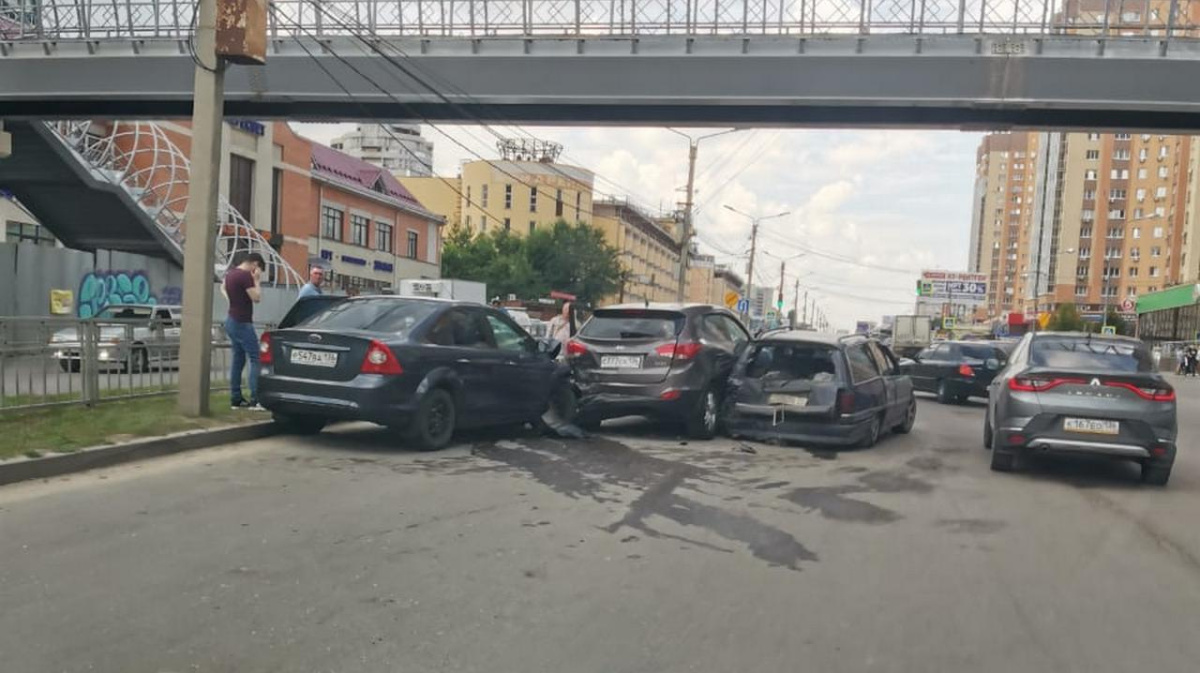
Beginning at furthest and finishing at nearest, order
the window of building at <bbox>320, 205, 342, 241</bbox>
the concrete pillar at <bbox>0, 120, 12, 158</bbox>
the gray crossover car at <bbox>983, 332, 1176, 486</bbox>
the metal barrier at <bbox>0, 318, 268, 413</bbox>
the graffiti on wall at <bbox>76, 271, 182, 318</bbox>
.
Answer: the window of building at <bbox>320, 205, 342, 241</bbox>
the graffiti on wall at <bbox>76, 271, 182, 318</bbox>
the concrete pillar at <bbox>0, 120, 12, 158</bbox>
the metal barrier at <bbox>0, 318, 268, 413</bbox>
the gray crossover car at <bbox>983, 332, 1176, 486</bbox>

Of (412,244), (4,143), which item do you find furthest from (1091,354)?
(412,244)

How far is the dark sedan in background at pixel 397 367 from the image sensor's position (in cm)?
862

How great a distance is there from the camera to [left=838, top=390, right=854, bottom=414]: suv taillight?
1022 cm

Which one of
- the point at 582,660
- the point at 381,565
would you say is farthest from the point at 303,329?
the point at 582,660

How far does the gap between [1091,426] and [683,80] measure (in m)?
9.06

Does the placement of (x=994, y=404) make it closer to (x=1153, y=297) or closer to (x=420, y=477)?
(x=420, y=477)

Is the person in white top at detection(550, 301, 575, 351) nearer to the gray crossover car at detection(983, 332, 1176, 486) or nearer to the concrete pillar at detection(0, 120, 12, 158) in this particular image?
the gray crossover car at detection(983, 332, 1176, 486)

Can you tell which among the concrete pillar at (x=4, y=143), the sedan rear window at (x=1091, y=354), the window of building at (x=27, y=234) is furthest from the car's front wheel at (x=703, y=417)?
the window of building at (x=27, y=234)

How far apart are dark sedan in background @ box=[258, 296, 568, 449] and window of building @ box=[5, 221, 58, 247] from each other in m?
23.1

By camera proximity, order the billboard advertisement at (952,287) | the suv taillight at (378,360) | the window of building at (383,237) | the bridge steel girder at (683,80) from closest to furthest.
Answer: the suv taillight at (378,360)
the bridge steel girder at (683,80)
the window of building at (383,237)
the billboard advertisement at (952,287)

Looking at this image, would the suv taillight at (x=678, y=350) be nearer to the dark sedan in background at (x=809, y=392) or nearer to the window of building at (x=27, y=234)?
the dark sedan in background at (x=809, y=392)

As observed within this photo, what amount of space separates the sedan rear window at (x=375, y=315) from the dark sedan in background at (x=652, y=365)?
233cm

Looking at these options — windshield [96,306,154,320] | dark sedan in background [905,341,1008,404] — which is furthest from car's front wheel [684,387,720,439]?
windshield [96,306,154,320]

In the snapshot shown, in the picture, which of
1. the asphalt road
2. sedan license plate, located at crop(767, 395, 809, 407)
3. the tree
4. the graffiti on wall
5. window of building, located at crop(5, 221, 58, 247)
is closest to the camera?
the asphalt road
